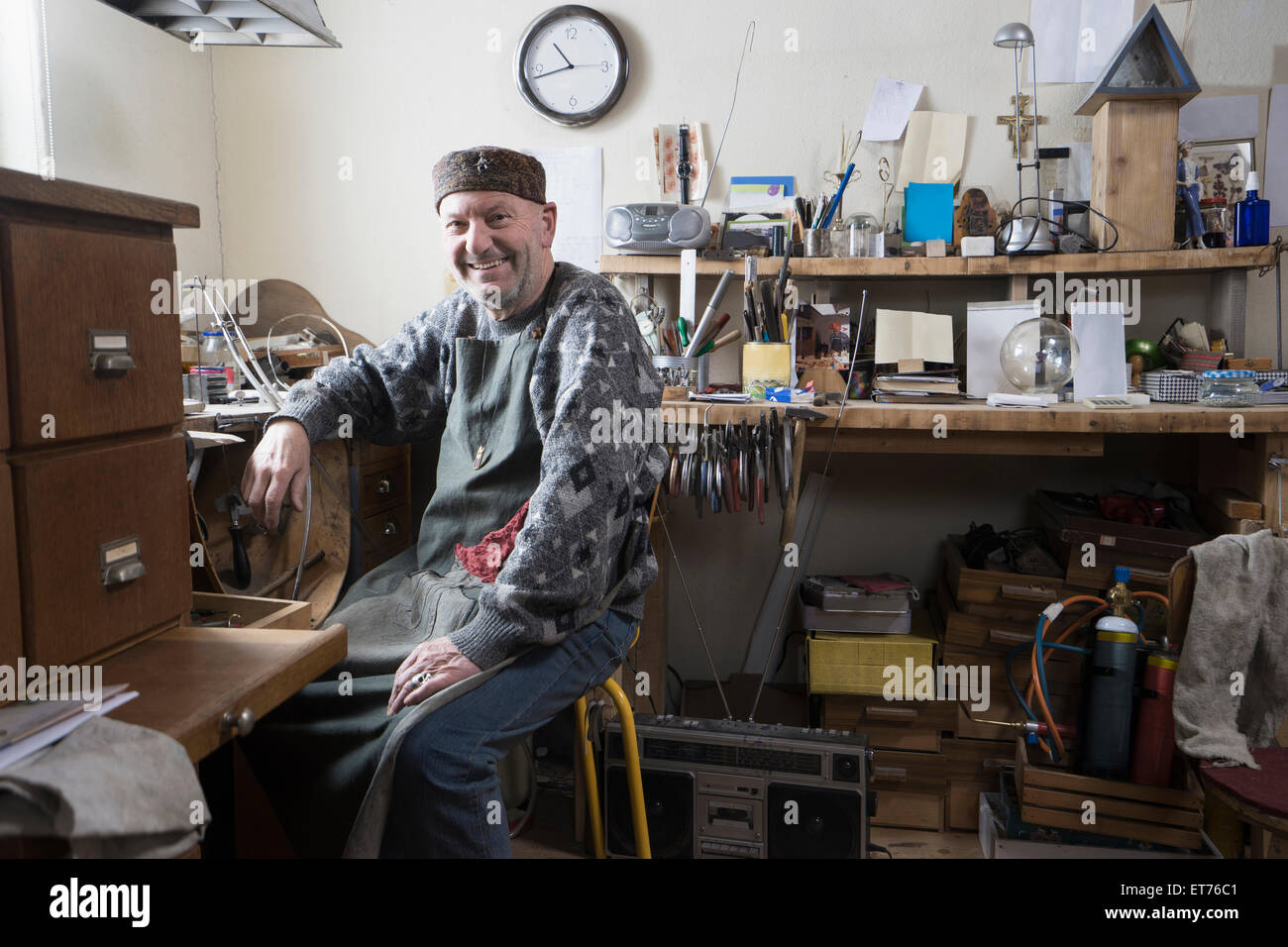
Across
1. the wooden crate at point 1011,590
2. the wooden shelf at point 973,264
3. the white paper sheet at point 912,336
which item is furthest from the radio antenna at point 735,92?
the wooden crate at point 1011,590

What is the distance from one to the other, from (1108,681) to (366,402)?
156cm

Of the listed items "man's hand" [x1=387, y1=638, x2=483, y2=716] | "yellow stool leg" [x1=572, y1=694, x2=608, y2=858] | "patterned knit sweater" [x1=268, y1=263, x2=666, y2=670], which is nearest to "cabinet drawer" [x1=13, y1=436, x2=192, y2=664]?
"man's hand" [x1=387, y1=638, x2=483, y2=716]

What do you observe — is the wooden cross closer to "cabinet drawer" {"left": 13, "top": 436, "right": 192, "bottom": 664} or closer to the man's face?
the man's face

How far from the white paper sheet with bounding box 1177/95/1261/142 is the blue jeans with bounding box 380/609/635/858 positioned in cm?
217

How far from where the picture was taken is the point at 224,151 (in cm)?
286

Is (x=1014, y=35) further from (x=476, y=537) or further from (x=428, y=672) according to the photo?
(x=428, y=672)

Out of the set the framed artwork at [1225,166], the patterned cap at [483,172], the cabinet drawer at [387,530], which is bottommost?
the cabinet drawer at [387,530]

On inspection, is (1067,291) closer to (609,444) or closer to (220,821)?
(609,444)

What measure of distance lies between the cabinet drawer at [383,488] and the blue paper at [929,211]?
1508mm

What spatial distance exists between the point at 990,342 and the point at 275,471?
1.79 metres

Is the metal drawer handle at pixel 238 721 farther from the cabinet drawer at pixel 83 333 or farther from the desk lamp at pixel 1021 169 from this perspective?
the desk lamp at pixel 1021 169

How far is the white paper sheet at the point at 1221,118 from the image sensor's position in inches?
91.7
